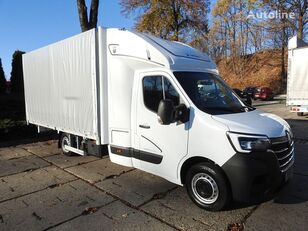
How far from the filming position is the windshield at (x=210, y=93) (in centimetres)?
488

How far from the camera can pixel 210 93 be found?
5.24 m

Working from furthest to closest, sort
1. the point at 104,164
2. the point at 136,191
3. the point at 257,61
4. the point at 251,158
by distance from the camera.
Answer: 1. the point at 257,61
2. the point at 104,164
3. the point at 136,191
4. the point at 251,158

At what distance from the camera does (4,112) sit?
513 inches

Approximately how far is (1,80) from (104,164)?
13427 mm

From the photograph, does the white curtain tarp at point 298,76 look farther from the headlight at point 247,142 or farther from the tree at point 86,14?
the headlight at point 247,142

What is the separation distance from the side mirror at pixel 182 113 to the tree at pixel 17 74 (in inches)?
636

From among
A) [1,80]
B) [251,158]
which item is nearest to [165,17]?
[1,80]

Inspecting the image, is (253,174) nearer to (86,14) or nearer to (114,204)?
(114,204)

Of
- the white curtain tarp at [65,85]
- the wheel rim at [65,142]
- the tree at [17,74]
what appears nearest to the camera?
the white curtain tarp at [65,85]

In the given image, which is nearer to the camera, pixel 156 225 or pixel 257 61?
pixel 156 225

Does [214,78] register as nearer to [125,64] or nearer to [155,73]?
[155,73]

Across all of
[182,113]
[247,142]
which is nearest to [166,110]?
[182,113]

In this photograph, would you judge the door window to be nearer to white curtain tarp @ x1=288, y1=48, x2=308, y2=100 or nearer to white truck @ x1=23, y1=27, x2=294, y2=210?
white truck @ x1=23, y1=27, x2=294, y2=210

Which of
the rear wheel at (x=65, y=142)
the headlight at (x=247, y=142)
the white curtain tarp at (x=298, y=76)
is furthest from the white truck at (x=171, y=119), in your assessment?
the white curtain tarp at (x=298, y=76)
